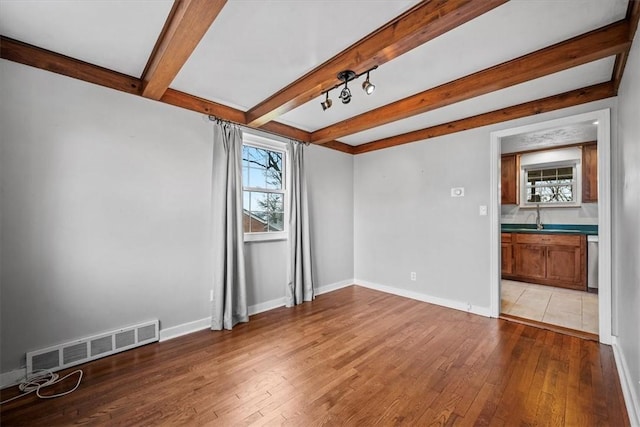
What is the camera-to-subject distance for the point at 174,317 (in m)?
2.80

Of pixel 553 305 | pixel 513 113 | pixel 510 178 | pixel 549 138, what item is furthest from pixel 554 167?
pixel 513 113

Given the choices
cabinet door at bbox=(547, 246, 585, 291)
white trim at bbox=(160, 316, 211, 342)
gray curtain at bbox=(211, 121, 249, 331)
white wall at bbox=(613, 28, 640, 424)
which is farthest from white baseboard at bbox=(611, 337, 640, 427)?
white trim at bbox=(160, 316, 211, 342)

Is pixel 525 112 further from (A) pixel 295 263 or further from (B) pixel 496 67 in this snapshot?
(A) pixel 295 263

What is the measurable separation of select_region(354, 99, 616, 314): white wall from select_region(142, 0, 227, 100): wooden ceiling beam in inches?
127

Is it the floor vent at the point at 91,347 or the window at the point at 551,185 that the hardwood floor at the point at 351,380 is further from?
the window at the point at 551,185

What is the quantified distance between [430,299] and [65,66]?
15.4ft

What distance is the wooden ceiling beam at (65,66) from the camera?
6.55 ft

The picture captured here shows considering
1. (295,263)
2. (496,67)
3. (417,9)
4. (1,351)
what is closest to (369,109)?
(496,67)

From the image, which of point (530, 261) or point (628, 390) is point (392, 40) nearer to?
point (628, 390)

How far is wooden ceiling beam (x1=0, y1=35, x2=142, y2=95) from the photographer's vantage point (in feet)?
6.55

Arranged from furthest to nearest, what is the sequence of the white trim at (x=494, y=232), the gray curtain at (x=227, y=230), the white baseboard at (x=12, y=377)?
1. the white trim at (x=494, y=232)
2. the gray curtain at (x=227, y=230)
3. the white baseboard at (x=12, y=377)

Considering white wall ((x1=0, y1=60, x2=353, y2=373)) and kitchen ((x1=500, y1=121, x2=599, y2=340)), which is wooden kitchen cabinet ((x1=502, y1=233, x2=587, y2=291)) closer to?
kitchen ((x1=500, y1=121, x2=599, y2=340))

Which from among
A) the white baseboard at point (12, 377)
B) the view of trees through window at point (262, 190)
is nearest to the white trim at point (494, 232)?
the view of trees through window at point (262, 190)

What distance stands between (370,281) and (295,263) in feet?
5.04
